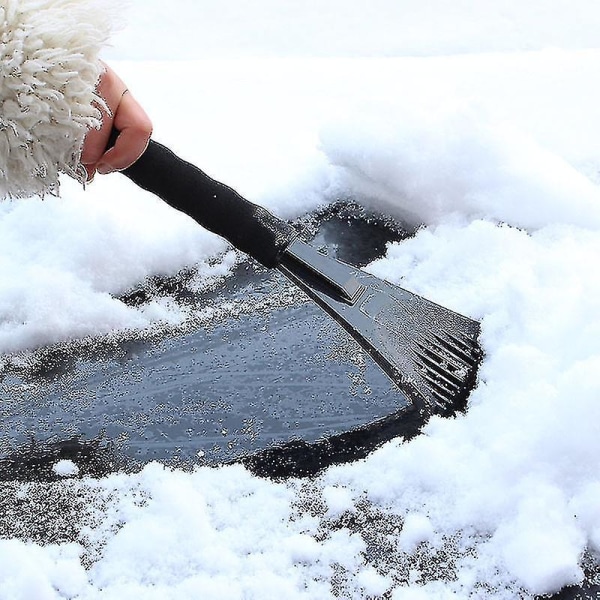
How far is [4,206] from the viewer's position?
1.50m

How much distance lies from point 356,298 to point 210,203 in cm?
24

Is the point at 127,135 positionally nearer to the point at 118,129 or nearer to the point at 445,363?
the point at 118,129

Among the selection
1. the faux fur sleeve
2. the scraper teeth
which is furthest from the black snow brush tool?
the faux fur sleeve

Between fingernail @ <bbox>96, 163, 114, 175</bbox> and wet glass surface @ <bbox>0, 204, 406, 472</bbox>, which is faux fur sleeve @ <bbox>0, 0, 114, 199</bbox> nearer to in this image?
fingernail @ <bbox>96, 163, 114, 175</bbox>

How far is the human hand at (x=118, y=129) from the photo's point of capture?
971 mm

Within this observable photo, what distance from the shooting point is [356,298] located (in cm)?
117

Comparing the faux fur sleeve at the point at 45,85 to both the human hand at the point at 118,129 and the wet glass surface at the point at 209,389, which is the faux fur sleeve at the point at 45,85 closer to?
the human hand at the point at 118,129

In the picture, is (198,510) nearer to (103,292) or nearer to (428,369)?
(428,369)

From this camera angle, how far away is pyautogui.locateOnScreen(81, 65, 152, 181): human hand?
3.18 feet

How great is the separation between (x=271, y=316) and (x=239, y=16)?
4.45 ft

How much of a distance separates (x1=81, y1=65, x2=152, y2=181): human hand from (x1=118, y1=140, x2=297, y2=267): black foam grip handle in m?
0.05

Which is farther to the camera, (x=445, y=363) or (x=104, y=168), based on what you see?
(x=445, y=363)

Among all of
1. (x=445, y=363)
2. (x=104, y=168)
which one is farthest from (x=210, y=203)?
(x=445, y=363)

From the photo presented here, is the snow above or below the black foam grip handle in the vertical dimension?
below
